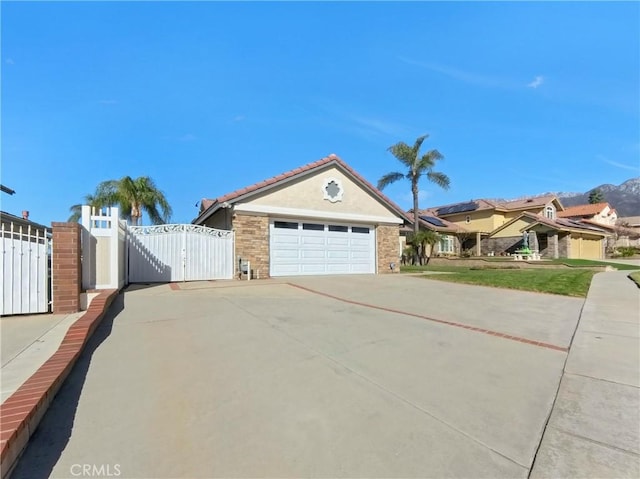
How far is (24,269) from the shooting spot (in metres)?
5.96

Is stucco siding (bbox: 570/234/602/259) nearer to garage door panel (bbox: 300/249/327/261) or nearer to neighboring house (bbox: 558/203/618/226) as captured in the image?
neighboring house (bbox: 558/203/618/226)

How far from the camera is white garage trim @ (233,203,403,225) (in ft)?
44.3

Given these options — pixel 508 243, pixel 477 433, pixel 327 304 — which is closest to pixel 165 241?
pixel 327 304

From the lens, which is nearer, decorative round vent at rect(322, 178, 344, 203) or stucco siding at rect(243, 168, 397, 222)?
stucco siding at rect(243, 168, 397, 222)

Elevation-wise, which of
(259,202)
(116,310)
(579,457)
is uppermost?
(259,202)

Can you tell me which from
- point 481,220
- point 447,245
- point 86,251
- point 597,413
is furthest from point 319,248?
point 481,220

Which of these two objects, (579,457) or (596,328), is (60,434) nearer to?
(579,457)

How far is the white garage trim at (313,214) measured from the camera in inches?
532

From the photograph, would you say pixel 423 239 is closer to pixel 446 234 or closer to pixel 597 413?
pixel 446 234

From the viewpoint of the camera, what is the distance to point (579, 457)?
8.36 ft

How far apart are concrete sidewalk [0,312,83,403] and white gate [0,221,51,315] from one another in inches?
8.6

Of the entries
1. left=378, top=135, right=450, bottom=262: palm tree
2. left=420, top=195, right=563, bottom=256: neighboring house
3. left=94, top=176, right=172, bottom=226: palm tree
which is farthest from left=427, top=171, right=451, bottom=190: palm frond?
left=94, top=176, right=172, bottom=226: palm tree

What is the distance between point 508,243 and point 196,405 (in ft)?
124

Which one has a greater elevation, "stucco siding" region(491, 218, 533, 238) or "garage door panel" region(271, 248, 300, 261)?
"stucco siding" region(491, 218, 533, 238)
